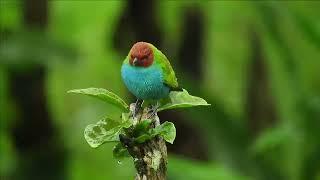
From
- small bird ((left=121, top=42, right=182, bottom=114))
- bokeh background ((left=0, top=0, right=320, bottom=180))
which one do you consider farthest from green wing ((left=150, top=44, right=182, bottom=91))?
bokeh background ((left=0, top=0, right=320, bottom=180))

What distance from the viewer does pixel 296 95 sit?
6.02 ft

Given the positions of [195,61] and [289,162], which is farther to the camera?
[195,61]

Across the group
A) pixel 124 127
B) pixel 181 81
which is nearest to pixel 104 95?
pixel 124 127

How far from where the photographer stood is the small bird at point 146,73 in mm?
671

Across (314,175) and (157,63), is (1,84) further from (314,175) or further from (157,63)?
(157,63)

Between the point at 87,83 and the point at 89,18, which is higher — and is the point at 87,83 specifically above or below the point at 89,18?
below

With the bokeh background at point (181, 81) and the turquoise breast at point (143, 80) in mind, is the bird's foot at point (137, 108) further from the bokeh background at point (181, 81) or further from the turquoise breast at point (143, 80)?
the bokeh background at point (181, 81)

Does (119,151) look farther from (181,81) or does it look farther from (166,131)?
(181,81)

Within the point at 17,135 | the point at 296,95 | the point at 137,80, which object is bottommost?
the point at 17,135

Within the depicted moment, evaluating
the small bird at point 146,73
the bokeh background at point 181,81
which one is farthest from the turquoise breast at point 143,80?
the bokeh background at point 181,81

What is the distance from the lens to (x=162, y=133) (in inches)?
26.9

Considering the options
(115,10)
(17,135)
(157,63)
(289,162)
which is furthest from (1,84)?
(157,63)

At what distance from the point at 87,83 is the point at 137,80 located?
2.09 m

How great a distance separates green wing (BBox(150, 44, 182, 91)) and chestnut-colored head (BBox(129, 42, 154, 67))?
0.01 meters
